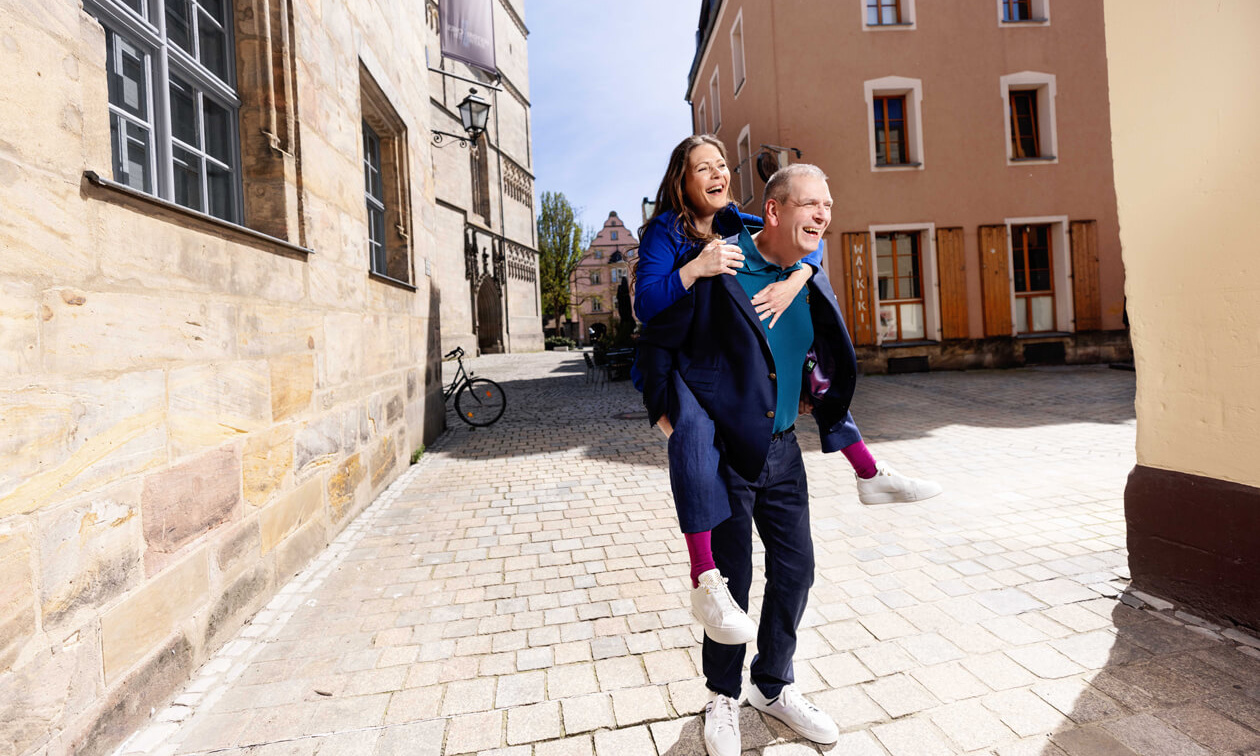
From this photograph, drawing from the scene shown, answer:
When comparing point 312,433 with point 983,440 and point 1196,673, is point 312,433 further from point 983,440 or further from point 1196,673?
point 983,440

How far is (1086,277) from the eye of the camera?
1501 cm

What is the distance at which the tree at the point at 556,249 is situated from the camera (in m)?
47.7

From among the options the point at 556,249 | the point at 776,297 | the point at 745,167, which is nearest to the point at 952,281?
the point at 745,167

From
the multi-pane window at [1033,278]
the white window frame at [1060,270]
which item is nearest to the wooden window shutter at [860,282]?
the white window frame at [1060,270]

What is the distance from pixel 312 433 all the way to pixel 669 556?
92.7 inches

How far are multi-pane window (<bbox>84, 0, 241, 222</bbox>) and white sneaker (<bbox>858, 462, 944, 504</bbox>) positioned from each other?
313 cm

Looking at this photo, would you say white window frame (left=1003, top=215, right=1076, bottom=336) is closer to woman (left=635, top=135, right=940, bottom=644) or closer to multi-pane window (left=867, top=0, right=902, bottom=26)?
multi-pane window (left=867, top=0, right=902, bottom=26)

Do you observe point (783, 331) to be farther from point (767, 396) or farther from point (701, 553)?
point (701, 553)

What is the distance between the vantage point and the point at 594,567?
369cm

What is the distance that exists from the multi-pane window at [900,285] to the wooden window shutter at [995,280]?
1.37m

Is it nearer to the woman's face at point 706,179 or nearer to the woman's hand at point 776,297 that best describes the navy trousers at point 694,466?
the woman's hand at point 776,297

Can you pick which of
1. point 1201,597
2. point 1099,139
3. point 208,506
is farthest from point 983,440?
point 1099,139

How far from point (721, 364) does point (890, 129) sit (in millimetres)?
15778

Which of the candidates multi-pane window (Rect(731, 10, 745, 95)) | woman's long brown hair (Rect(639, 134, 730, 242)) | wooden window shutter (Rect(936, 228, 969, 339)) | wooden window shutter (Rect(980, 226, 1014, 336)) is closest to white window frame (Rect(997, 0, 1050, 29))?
wooden window shutter (Rect(980, 226, 1014, 336))
